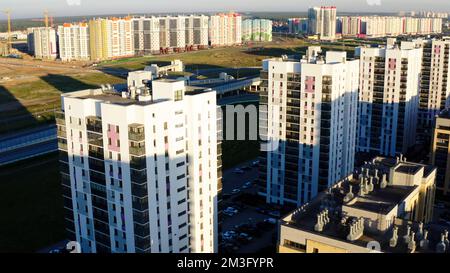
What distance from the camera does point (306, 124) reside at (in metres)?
56.4

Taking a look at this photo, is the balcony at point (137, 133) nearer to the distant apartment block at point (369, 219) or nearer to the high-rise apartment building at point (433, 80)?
the distant apartment block at point (369, 219)

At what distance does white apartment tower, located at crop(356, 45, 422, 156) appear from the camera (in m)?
74.2

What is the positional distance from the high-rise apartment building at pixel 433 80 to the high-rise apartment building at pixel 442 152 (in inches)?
1035

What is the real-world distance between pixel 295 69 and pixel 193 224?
80.8 ft

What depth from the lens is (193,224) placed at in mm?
39281

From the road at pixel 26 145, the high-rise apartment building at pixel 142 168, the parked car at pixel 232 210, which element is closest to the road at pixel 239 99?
the road at pixel 26 145

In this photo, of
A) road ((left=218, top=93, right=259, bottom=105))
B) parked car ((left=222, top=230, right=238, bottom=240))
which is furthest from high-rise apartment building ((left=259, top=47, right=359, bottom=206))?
road ((left=218, top=93, right=259, bottom=105))

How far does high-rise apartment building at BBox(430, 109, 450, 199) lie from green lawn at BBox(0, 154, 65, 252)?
4606 centimetres

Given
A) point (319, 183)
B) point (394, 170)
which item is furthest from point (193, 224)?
point (319, 183)

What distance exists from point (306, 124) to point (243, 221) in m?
13.2

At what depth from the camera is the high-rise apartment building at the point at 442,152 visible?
61281mm

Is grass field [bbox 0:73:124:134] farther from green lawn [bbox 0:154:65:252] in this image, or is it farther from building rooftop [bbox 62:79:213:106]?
building rooftop [bbox 62:79:213:106]
